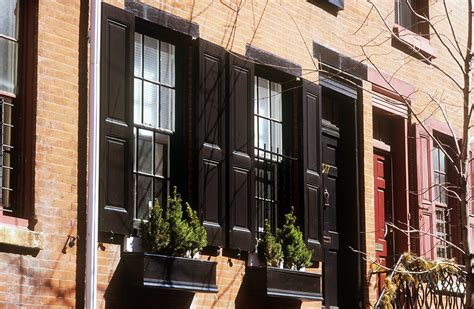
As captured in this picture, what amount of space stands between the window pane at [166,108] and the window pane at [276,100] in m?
1.89

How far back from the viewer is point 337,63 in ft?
46.5

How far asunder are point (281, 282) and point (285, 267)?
426mm

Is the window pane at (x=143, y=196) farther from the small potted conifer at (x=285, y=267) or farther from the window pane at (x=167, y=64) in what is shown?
the small potted conifer at (x=285, y=267)

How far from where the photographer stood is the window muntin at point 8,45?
32.3 ft

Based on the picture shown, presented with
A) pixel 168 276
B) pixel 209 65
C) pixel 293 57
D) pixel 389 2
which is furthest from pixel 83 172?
pixel 389 2

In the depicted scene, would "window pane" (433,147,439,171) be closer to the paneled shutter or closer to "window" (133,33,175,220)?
the paneled shutter

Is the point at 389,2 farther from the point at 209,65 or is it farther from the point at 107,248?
the point at 107,248

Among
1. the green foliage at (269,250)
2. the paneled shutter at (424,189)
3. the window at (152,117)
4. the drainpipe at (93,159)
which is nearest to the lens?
the drainpipe at (93,159)

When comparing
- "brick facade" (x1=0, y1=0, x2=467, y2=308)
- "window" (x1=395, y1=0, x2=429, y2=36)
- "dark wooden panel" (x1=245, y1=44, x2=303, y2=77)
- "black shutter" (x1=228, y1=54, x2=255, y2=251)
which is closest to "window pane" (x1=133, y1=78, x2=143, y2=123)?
"brick facade" (x1=0, y1=0, x2=467, y2=308)

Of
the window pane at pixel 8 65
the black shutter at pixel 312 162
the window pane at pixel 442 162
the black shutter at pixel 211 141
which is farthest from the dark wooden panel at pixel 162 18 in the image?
the window pane at pixel 442 162

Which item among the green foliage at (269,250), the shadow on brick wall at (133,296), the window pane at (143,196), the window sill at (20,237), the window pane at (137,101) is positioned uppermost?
the window pane at (137,101)

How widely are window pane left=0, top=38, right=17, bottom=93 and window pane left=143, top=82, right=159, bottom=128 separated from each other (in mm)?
1712

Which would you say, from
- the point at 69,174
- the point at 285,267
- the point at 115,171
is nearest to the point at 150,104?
the point at 115,171

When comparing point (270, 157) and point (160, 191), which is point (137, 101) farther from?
point (270, 157)
